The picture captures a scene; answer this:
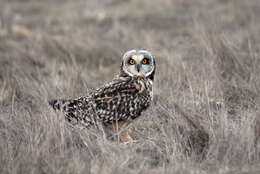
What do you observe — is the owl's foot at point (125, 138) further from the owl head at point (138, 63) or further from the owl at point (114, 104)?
the owl head at point (138, 63)

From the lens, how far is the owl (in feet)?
16.1

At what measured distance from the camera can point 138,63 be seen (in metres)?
5.25

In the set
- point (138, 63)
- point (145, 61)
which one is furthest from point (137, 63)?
point (145, 61)

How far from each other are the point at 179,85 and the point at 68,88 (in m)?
1.46

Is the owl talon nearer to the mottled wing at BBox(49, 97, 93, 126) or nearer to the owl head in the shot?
the mottled wing at BBox(49, 97, 93, 126)

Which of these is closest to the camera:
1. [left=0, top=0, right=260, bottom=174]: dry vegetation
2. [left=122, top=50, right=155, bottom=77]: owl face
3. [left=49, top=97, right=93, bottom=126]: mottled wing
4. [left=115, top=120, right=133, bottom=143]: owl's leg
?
[left=0, top=0, right=260, bottom=174]: dry vegetation

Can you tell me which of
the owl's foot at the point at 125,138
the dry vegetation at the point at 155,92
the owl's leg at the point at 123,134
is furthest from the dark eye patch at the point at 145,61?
the owl's foot at the point at 125,138

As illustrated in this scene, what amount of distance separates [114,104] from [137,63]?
0.57m

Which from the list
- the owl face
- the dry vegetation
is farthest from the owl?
the dry vegetation

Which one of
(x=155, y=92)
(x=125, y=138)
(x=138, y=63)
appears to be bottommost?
(x=125, y=138)

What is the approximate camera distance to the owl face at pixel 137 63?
5.26m

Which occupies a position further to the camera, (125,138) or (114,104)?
(125,138)

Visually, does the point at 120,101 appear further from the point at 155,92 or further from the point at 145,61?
the point at 155,92

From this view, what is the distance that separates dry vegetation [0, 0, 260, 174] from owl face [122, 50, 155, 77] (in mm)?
391
